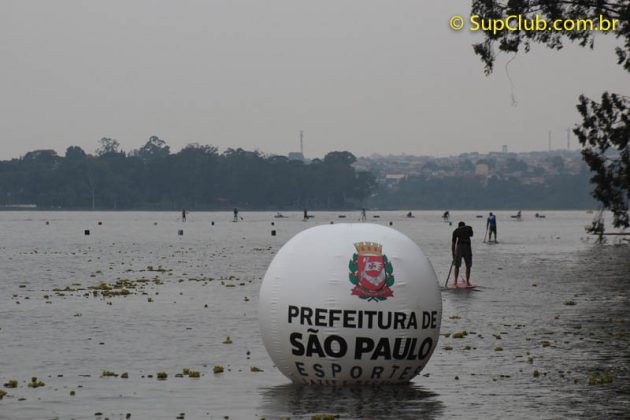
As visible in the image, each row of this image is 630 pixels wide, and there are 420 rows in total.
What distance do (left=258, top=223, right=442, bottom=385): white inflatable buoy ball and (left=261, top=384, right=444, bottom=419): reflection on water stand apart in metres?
0.18

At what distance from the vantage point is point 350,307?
54.5 ft

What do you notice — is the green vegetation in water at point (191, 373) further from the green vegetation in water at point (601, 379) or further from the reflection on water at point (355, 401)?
the green vegetation in water at point (601, 379)

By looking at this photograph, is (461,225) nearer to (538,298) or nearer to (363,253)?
(538,298)

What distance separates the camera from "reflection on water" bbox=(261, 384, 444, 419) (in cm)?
1563

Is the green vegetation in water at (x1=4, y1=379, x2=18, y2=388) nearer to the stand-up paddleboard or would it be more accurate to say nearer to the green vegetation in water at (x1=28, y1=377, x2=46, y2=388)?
the green vegetation in water at (x1=28, y1=377, x2=46, y2=388)

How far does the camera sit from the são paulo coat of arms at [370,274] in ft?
54.9

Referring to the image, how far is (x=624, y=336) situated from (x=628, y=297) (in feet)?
35.0

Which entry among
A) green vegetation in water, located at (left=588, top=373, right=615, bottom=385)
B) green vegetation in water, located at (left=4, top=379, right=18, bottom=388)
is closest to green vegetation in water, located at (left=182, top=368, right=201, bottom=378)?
green vegetation in water, located at (left=4, top=379, right=18, bottom=388)

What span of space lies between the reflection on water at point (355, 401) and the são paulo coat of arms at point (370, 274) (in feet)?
4.60

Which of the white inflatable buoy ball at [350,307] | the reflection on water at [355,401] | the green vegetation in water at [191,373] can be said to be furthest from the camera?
the green vegetation in water at [191,373]

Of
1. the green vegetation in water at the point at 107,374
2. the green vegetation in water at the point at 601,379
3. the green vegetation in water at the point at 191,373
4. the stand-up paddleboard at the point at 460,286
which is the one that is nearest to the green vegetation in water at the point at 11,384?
the green vegetation in water at the point at 107,374

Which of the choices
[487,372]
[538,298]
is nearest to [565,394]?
[487,372]

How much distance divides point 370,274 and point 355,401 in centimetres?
176

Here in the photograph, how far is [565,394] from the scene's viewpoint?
17.2 meters
